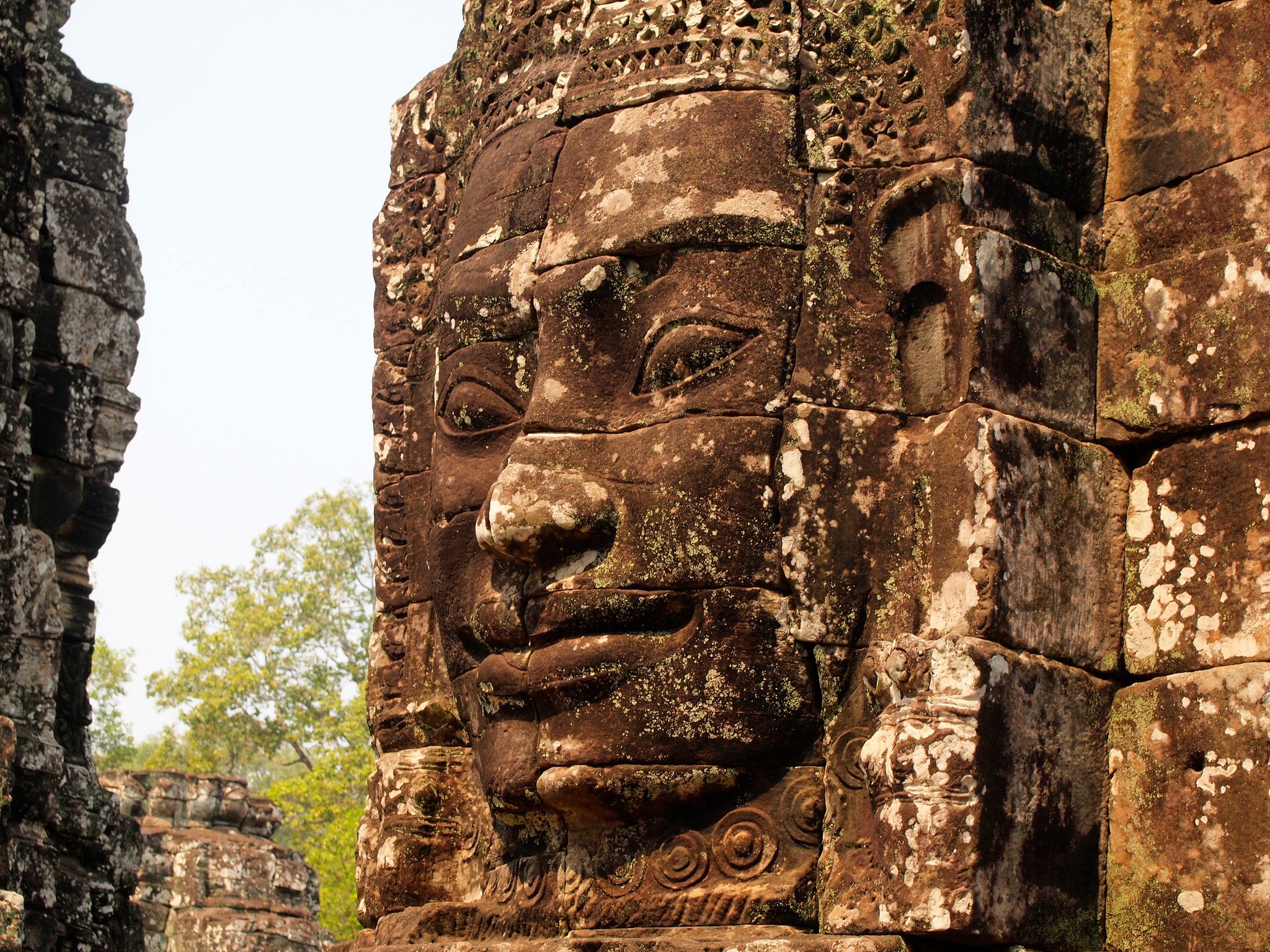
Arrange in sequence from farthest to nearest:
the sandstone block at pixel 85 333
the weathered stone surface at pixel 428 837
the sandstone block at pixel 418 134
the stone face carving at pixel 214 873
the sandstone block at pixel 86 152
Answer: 1. the stone face carving at pixel 214 873
2. the sandstone block at pixel 86 152
3. the sandstone block at pixel 85 333
4. the sandstone block at pixel 418 134
5. the weathered stone surface at pixel 428 837

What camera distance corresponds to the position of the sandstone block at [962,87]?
5.25 m

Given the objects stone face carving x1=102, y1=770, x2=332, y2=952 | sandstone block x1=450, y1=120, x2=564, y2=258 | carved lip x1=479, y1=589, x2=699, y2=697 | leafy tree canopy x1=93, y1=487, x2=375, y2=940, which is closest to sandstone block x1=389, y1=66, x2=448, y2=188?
sandstone block x1=450, y1=120, x2=564, y2=258

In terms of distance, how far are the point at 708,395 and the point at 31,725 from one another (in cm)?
566

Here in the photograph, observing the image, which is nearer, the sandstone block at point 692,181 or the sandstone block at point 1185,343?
the sandstone block at point 1185,343

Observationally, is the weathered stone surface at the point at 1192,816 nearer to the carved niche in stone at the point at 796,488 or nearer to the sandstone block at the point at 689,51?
the carved niche in stone at the point at 796,488

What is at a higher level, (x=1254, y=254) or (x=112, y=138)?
(x=112, y=138)

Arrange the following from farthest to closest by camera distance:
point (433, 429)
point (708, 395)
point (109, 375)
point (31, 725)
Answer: point (109, 375) → point (31, 725) → point (433, 429) → point (708, 395)

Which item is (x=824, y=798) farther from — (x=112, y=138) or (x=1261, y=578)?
(x=112, y=138)

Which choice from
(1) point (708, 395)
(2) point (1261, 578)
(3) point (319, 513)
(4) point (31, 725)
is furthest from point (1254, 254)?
(3) point (319, 513)

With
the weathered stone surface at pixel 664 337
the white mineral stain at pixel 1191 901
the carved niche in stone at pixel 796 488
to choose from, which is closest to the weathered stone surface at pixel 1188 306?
the carved niche in stone at pixel 796 488

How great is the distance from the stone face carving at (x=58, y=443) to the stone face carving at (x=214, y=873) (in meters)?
4.64

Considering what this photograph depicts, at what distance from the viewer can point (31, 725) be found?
9.54 metres

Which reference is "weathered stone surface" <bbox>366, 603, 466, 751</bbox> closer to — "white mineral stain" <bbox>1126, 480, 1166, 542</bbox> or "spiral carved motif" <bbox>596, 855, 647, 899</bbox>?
"spiral carved motif" <bbox>596, 855, 647, 899</bbox>

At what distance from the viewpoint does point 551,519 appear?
5.21 meters
